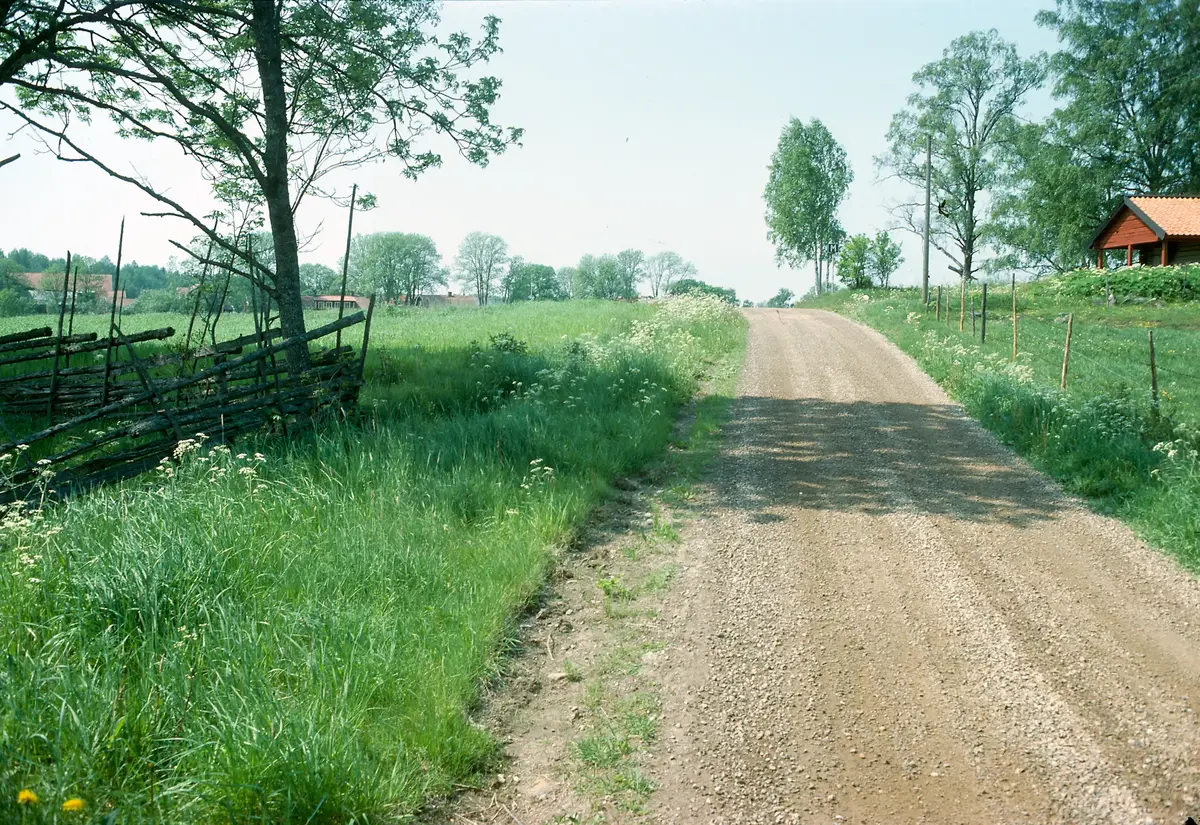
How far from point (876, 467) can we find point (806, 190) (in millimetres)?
54248

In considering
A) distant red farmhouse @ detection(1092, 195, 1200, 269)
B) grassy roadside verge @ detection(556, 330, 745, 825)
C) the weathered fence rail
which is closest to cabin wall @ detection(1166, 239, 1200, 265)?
distant red farmhouse @ detection(1092, 195, 1200, 269)

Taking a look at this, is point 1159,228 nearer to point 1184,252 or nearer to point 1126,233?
point 1184,252

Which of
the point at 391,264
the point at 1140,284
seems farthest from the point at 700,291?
the point at 391,264

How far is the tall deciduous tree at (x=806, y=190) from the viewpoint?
59844 mm

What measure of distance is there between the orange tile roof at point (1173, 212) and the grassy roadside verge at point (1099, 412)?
59.5ft

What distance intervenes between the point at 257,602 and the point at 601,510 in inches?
155

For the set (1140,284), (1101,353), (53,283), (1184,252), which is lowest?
(1101,353)

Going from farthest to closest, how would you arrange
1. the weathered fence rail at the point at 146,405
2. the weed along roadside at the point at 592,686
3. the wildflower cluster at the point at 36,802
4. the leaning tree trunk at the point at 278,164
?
the leaning tree trunk at the point at 278,164 → the weathered fence rail at the point at 146,405 → the weed along roadside at the point at 592,686 → the wildflower cluster at the point at 36,802

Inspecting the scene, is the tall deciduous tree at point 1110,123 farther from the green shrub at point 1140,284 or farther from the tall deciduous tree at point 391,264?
the tall deciduous tree at point 391,264

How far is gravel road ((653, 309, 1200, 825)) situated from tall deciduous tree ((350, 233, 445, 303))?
99.3 metres

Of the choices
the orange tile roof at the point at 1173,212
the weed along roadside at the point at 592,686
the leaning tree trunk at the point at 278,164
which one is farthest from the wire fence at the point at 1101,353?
the orange tile roof at the point at 1173,212

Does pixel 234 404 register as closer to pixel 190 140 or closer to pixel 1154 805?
pixel 190 140

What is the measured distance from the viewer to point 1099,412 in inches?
406

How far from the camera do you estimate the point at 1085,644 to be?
17.0 feet
